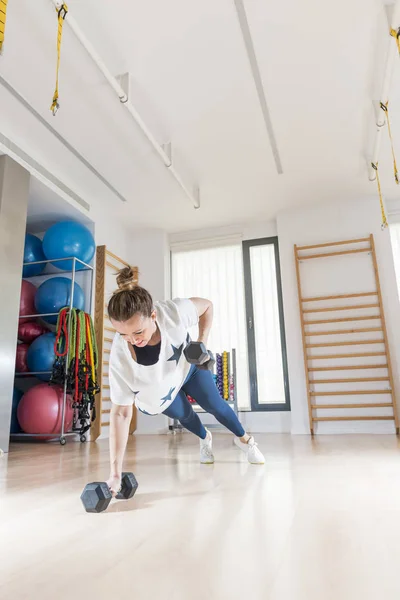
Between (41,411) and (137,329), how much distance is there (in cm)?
268

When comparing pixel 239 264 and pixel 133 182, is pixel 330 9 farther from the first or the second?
pixel 239 264

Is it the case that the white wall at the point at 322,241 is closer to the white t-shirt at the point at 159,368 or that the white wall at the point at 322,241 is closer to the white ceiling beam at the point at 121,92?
the white ceiling beam at the point at 121,92

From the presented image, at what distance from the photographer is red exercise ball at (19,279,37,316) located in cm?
414

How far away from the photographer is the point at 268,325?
5145 millimetres

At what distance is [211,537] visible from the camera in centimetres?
103

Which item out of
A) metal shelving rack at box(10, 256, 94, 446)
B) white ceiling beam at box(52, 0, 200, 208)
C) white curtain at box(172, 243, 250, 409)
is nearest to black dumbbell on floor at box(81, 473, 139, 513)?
white ceiling beam at box(52, 0, 200, 208)

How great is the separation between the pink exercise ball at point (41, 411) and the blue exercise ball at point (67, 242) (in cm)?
132

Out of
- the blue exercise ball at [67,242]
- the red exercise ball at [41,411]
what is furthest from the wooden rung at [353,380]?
the blue exercise ball at [67,242]

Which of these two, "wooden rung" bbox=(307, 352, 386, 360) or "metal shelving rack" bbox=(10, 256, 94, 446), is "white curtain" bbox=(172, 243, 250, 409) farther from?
"metal shelving rack" bbox=(10, 256, 94, 446)

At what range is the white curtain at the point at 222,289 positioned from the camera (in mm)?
5168

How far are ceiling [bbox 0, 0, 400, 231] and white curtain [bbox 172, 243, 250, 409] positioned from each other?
970 mm

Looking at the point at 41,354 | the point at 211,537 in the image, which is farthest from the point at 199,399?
the point at 41,354

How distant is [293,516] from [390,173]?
419 cm

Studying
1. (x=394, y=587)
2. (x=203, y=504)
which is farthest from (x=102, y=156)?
(x=394, y=587)
